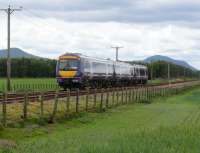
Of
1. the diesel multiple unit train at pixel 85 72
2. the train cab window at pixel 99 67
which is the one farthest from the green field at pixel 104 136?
the train cab window at pixel 99 67

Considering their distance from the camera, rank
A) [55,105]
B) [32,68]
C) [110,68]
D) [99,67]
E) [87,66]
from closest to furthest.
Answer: [55,105], [87,66], [99,67], [110,68], [32,68]

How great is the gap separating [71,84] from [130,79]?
2510cm

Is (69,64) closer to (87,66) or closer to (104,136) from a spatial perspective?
(87,66)

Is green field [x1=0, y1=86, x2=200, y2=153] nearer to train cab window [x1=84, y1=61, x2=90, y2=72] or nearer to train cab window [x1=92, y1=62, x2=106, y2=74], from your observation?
train cab window [x1=84, y1=61, x2=90, y2=72]

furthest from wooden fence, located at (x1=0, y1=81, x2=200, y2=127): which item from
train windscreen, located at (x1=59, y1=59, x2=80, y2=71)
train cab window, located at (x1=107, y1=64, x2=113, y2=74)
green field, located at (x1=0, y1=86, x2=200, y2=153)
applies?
train cab window, located at (x1=107, y1=64, x2=113, y2=74)

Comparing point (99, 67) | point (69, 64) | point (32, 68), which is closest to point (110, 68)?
point (99, 67)

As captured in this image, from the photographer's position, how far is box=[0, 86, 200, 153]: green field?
548 inches

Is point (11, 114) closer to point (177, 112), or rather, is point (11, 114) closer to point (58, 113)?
point (58, 113)

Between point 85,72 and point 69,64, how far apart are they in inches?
63.9

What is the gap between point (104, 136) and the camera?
17906 mm

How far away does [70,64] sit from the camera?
47.2 meters

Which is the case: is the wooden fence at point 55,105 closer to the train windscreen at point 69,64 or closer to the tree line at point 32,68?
the train windscreen at point 69,64

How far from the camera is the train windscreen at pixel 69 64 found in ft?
154

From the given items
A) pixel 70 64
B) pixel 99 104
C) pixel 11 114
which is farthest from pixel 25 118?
pixel 70 64
